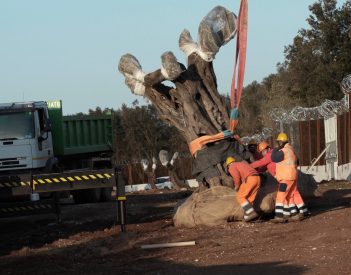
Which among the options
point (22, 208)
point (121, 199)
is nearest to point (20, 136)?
point (22, 208)

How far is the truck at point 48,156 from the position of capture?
49.4 feet

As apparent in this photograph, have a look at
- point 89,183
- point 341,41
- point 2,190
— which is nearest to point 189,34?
point 89,183

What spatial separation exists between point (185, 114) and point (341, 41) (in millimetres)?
31589

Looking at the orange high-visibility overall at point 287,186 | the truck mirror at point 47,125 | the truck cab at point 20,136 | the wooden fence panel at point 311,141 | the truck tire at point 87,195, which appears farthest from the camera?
the wooden fence panel at point 311,141

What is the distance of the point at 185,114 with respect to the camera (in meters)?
16.1

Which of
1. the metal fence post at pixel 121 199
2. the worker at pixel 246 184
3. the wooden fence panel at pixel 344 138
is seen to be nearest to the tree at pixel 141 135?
the wooden fence panel at pixel 344 138

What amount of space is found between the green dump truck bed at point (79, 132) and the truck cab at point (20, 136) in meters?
1.90

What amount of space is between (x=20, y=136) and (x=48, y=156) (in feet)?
3.54

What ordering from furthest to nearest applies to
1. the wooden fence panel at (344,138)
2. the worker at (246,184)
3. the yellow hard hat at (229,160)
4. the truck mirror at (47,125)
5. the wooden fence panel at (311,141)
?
1. the wooden fence panel at (311,141)
2. the wooden fence panel at (344,138)
3. the truck mirror at (47,125)
4. the yellow hard hat at (229,160)
5. the worker at (246,184)

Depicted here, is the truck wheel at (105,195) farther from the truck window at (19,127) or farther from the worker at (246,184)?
the worker at (246,184)

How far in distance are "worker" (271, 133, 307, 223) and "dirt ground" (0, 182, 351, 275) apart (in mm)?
305

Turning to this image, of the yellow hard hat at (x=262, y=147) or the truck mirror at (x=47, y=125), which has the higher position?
the truck mirror at (x=47, y=125)

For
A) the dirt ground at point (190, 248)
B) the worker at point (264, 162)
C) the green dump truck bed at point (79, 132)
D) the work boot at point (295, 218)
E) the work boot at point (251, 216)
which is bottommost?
the dirt ground at point (190, 248)

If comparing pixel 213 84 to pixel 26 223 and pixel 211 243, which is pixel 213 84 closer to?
pixel 211 243
